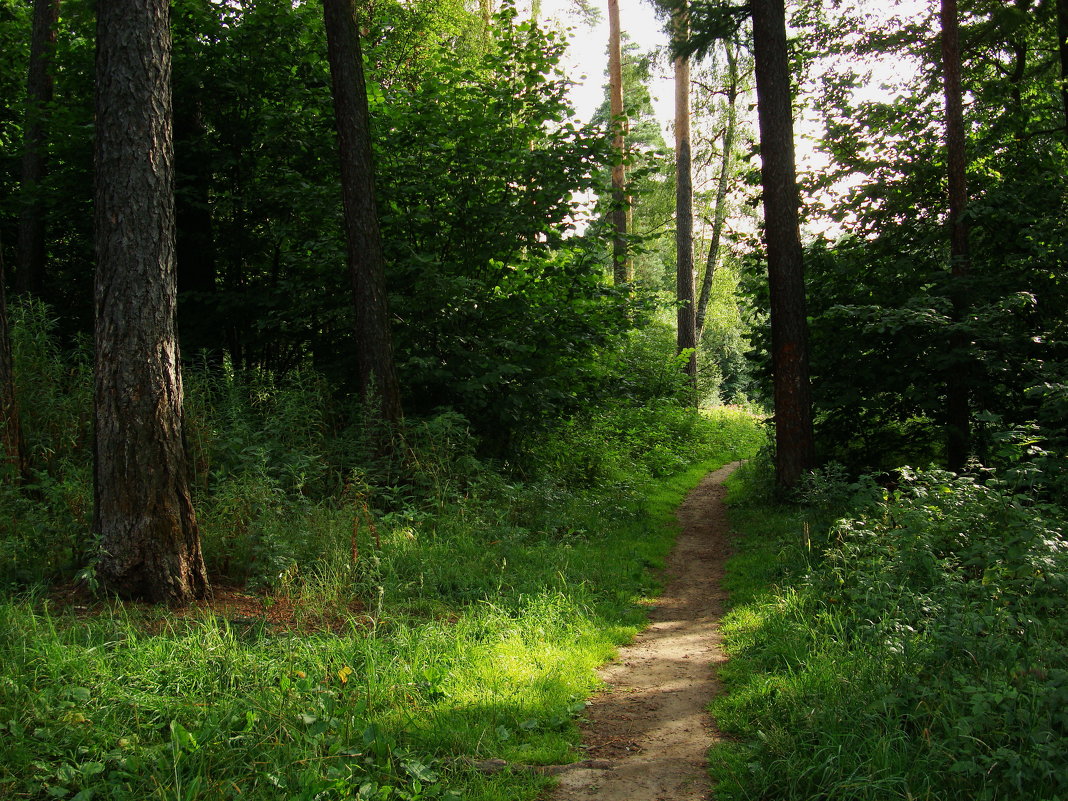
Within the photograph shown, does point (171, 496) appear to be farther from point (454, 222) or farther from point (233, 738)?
point (454, 222)

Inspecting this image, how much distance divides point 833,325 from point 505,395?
207 inches

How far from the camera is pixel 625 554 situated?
8.82 metres

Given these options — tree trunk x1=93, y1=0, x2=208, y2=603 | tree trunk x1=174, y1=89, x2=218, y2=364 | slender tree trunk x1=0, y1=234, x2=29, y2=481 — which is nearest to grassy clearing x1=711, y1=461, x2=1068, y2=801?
tree trunk x1=93, y1=0, x2=208, y2=603

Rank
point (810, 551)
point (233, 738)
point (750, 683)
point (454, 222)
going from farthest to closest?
point (454, 222)
point (810, 551)
point (750, 683)
point (233, 738)

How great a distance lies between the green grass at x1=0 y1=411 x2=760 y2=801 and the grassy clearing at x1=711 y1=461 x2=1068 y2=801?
46.1 inches

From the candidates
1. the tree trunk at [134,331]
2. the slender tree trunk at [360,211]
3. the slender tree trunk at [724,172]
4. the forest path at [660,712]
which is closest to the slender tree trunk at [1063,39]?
the forest path at [660,712]

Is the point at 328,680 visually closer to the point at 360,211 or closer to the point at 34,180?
the point at 360,211

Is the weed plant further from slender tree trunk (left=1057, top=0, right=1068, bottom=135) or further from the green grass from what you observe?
slender tree trunk (left=1057, top=0, right=1068, bottom=135)

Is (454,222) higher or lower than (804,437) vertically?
higher

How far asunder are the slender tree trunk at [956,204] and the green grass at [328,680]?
5.79 m

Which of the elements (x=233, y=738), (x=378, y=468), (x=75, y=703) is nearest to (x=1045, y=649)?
(x=233, y=738)

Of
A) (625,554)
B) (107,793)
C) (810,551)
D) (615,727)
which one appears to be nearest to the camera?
(107,793)

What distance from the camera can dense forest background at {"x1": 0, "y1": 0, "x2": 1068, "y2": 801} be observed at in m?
3.80

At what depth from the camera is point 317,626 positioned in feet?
17.2
